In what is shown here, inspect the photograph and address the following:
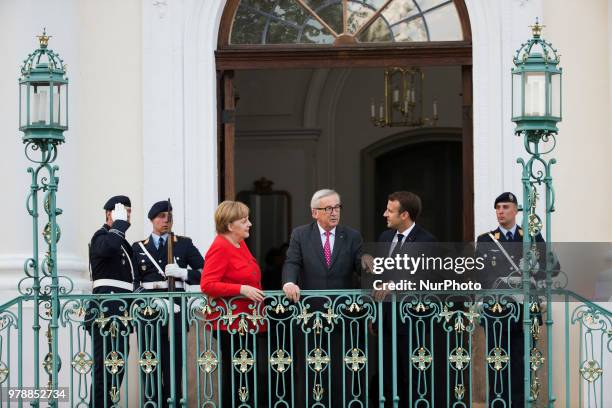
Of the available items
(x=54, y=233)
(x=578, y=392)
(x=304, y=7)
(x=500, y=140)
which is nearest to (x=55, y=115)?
(x=54, y=233)

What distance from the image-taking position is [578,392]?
42.7 feet

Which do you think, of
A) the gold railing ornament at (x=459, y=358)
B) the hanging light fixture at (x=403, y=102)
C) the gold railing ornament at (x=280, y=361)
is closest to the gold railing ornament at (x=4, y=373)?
the gold railing ornament at (x=280, y=361)

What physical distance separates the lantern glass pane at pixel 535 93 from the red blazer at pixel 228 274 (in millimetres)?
2293

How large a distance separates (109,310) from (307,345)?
5.08 feet

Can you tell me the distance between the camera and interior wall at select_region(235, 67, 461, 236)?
18969mm

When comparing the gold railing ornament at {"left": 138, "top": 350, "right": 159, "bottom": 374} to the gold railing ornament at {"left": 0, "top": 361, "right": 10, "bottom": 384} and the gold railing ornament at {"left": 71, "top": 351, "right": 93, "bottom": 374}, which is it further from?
the gold railing ornament at {"left": 0, "top": 361, "right": 10, "bottom": 384}

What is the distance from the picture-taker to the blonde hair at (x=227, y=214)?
1147 cm

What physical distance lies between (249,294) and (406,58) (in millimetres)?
3184

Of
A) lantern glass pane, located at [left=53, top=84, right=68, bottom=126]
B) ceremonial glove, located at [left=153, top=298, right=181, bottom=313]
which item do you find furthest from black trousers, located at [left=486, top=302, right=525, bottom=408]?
lantern glass pane, located at [left=53, top=84, right=68, bottom=126]

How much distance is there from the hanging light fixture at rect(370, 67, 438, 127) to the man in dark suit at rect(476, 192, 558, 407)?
5676mm

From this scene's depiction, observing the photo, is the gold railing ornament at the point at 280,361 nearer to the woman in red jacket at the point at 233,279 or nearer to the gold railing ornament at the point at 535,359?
the woman in red jacket at the point at 233,279

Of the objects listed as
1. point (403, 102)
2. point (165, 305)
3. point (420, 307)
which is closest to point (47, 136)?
point (165, 305)

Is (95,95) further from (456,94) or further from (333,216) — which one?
(456,94)

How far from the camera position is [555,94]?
449 inches
